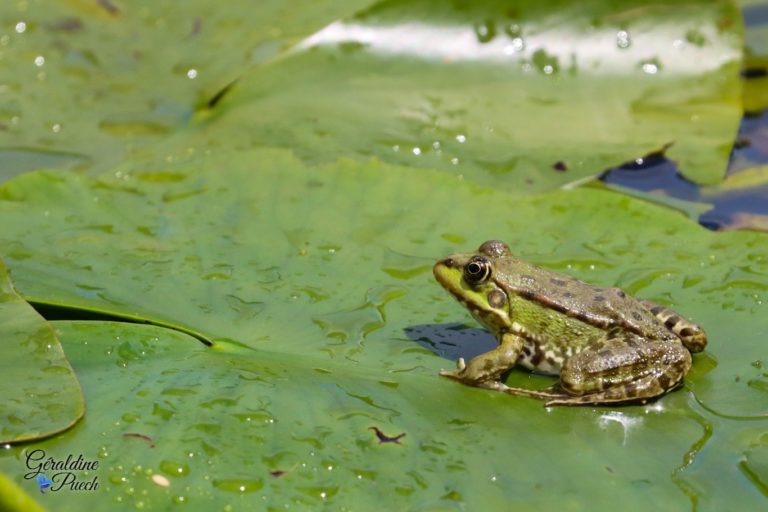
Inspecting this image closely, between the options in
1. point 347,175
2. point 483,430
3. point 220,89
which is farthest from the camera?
point 220,89

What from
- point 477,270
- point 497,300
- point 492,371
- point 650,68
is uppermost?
point 650,68

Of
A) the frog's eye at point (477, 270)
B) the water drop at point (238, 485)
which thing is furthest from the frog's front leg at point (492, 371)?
the water drop at point (238, 485)

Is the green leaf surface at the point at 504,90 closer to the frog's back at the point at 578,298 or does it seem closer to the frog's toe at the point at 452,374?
the frog's back at the point at 578,298

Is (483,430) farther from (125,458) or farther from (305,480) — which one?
(125,458)

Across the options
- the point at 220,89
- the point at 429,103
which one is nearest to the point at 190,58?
the point at 220,89

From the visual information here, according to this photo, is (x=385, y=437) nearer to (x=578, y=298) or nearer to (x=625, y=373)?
(x=625, y=373)

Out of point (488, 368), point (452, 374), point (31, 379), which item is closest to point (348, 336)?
point (452, 374)
